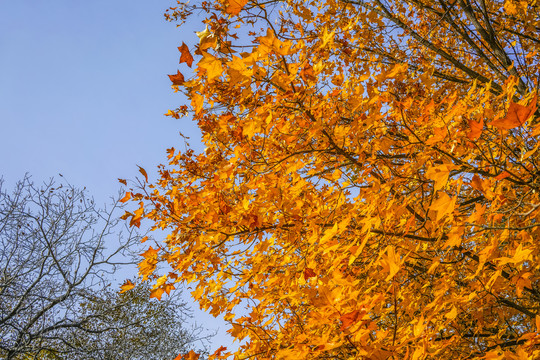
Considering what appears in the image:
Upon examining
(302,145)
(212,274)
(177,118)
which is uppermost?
(177,118)

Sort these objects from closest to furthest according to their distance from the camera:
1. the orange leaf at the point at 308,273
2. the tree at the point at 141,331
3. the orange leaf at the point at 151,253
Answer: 1. the orange leaf at the point at 308,273
2. the orange leaf at the point at 151,253
3. the tree at the point at 141,331

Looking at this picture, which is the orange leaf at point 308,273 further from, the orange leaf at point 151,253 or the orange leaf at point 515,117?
the orange leaf at point 515,117

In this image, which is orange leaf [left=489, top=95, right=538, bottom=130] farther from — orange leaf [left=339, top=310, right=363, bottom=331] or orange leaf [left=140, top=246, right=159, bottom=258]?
orange leaf [left=140, top=246, right=159, bottom=258]

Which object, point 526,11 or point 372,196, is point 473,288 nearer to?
point 372,196

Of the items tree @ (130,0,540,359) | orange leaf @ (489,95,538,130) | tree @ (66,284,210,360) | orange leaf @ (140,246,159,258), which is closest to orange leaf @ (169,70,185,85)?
tree @ (130,0,540,359)

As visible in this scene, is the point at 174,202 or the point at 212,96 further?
the point at 212,96

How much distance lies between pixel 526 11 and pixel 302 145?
11.8 feet

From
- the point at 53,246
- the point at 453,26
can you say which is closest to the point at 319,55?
the point at 453,26

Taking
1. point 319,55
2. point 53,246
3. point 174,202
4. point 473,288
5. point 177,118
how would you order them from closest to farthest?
point 473,288 → point 174,202 → point 319,55 → point 177,118 → point 53,246

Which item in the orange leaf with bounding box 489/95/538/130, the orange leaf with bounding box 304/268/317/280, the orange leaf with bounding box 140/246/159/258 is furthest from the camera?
the orange leaf with bounding box 140/246/159/258

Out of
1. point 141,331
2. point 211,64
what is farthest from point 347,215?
point 141,331

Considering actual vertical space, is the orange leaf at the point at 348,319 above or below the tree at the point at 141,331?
below

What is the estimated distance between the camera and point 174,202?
2766mm

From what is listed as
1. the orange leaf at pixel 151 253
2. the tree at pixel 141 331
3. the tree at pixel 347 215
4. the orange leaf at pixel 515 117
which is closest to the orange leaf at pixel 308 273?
the tree at pixel 347 215
